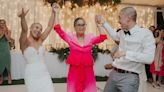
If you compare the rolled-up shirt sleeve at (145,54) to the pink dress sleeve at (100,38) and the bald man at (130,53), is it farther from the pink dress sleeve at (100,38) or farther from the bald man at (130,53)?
the pink dress sleeve at (100,38)

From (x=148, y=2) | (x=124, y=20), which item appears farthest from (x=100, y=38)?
(x=148, y=2)

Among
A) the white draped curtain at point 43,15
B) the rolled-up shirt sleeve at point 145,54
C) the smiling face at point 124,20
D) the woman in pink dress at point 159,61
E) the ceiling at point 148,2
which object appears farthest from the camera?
the ceiling at point 148,2

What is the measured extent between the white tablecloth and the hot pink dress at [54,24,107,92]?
13.6ft

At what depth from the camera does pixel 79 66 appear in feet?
18.6

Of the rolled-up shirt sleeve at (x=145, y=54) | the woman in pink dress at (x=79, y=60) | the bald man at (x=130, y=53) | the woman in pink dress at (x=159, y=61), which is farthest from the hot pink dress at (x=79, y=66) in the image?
the woman in pink dress at (x=159, y=61)

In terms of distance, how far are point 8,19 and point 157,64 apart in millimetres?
5694

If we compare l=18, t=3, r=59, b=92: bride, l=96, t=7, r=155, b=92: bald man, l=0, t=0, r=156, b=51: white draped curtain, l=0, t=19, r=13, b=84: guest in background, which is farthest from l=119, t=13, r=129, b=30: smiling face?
l=0, t=0, r=156, b=51: white draped curtain

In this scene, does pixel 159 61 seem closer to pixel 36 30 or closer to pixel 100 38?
pixel 100 38

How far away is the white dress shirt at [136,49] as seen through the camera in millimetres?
3556

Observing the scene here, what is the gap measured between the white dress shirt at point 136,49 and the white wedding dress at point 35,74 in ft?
4.05

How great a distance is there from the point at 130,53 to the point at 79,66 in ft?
7.11

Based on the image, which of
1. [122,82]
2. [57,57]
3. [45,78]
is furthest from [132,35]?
[57,57]

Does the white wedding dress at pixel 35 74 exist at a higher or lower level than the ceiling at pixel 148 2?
lower

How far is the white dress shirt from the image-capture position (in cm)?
→ 356
